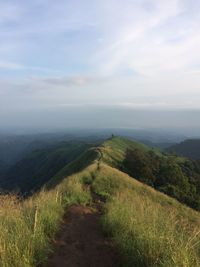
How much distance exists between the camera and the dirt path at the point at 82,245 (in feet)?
27.0

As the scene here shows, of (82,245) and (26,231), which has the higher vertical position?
(26,231)

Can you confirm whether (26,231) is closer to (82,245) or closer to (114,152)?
(82,245)

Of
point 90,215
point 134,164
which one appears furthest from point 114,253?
point 134,164

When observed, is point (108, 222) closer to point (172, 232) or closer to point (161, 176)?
point (172, 232)

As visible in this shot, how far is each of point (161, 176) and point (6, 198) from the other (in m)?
44.2

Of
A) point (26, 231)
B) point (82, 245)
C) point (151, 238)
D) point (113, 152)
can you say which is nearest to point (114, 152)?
point (113, 152)

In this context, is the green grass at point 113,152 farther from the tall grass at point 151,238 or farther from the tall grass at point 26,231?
the tall grass at point 26,231

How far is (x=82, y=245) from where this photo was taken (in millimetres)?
9508

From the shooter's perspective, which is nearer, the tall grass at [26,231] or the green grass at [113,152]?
the tall grass at [26,231]

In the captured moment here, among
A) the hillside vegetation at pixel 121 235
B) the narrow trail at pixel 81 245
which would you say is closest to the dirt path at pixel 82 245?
the narrow trail at pixel 81 245

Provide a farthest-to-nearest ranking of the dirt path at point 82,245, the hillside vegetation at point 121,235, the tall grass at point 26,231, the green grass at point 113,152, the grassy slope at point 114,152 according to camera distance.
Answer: the grassy slope at point 114,152 → the green grass at point 113,152 → the dirt path at point 82,245 → the tall grass at point 26,231 → the hillside vegetation at point 121,235

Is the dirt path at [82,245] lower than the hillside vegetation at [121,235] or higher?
lower

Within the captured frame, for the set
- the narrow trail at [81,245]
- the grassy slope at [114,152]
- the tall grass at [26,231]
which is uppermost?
the tall grass at [26,231]

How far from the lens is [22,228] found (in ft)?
27.2
